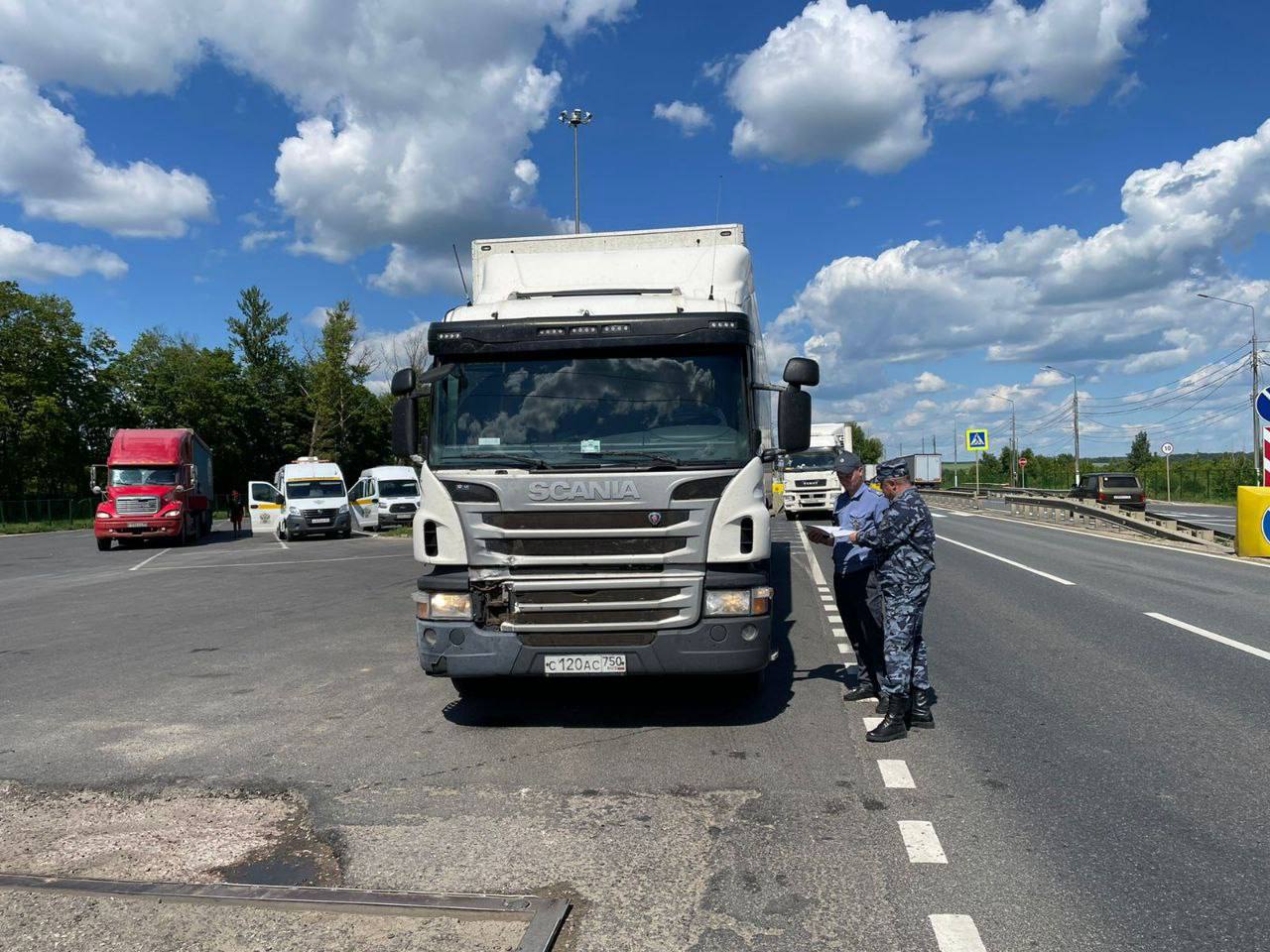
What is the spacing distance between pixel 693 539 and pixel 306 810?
2.62 m

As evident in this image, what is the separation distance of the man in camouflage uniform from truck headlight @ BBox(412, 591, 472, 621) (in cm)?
251

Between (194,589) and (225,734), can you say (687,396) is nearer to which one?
(225,734)

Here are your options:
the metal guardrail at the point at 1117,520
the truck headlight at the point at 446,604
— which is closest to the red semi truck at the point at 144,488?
the truck headlight at the point at 446,604

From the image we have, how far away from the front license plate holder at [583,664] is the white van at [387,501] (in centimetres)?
2986

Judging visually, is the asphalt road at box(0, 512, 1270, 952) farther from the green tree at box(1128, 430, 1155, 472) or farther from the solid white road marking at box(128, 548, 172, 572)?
the green tree at box(1128, 430, 1155, 472)

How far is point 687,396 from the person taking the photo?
249 inches

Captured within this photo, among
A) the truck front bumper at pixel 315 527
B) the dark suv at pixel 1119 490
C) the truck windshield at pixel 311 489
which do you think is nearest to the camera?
the truck front bumper at pixel 315 527

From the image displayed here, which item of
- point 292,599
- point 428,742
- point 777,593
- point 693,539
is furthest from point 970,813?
point 292,599

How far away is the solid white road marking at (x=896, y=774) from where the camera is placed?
16.6 feet

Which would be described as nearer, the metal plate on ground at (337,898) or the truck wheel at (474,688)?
the metal plate on ground at (337,898)

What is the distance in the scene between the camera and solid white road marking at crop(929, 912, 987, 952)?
3.31 metres

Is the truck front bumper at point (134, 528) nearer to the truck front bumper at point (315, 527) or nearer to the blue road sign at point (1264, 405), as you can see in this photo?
the truck front bumper at point (315, 527)

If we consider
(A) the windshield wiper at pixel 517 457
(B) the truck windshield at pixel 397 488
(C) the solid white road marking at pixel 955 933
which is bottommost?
(C) the solid white road marking at pixel 955 933

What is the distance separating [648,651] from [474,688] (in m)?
1.97
